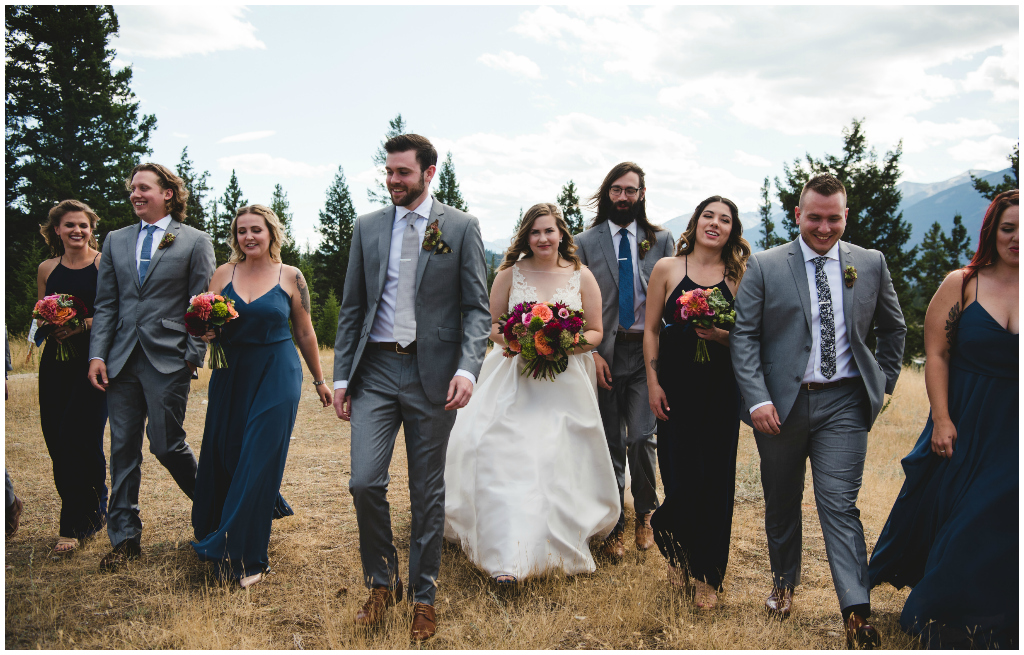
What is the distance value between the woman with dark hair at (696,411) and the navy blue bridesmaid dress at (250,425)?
2703mm

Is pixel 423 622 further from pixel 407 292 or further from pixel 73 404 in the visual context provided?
pixel 73 404

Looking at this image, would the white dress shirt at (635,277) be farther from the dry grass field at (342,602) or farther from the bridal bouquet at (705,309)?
the dry grass field at (342,602)

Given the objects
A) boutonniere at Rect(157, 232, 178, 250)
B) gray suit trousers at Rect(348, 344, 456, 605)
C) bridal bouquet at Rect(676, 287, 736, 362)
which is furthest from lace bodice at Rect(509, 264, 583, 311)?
boutonniere at Rect(157, 232, 178, 250)

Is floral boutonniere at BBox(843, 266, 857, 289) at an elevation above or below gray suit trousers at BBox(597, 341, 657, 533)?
above

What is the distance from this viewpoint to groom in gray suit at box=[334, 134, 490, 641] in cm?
429

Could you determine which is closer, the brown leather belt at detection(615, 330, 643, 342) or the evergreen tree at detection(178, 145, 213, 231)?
the brown leather belt at detection(615, 330, 643, 342)

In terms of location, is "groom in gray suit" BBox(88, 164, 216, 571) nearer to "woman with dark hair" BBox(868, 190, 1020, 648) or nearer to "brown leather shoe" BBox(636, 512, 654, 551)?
"brown leather shoe" BBox(636, 512, 654, 551)

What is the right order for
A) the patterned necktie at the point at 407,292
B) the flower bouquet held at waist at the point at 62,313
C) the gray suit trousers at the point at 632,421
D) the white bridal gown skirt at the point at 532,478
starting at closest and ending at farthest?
the patterned necktie at the point at 407,292 < the white bridal gown skirt at the point at 532,478 < the flower bouquet held at waist at the point at 62,313 < the gray suit trousers at the point at 632,421

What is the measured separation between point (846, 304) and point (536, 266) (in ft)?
8.07

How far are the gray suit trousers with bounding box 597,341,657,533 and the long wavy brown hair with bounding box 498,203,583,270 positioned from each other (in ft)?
2.89

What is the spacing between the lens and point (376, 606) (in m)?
4.25

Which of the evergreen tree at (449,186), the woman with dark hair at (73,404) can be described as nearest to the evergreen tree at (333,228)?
the evergreen tree at (449,186)

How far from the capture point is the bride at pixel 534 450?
490 centimetres

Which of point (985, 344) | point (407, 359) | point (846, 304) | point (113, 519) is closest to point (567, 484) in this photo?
point (407, 359)
